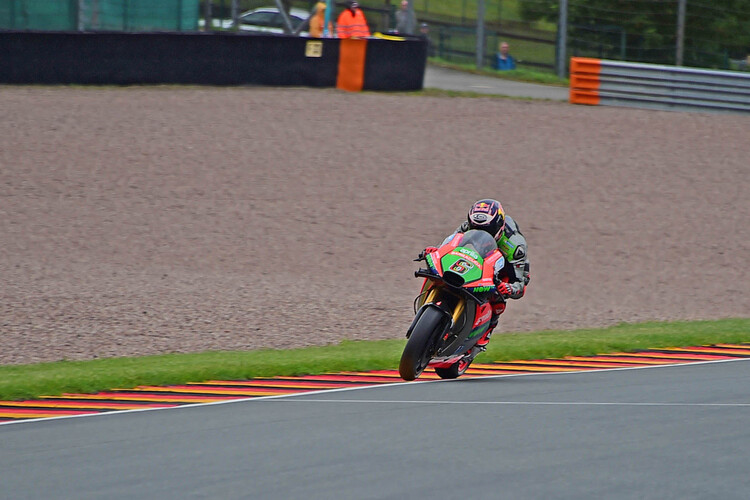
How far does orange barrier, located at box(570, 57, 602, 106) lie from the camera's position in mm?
23516

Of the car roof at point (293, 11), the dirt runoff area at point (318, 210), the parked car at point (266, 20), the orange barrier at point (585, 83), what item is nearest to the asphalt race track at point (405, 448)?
the dirt runoff area at point (318, 210)

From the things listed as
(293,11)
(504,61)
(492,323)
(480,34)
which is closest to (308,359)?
(492,323)

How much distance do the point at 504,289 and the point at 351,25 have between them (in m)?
15.3

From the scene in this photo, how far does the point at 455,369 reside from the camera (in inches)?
358

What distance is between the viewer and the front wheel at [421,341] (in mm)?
8195

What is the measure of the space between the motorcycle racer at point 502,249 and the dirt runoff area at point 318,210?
291 centimetres

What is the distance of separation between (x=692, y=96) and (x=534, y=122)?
424 centimetres

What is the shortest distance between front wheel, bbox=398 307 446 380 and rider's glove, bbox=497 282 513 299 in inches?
23.7

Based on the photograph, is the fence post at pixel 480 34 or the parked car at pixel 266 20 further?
the fence post at pixel 480 34

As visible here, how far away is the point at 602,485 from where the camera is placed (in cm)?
588

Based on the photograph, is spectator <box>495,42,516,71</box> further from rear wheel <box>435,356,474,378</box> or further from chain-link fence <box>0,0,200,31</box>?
rear wheel <box>435,356,474,378</box>

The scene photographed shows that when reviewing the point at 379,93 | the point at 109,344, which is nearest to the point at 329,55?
the point at 379,93

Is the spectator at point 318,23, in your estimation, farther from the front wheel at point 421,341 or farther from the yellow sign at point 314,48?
the front wheel at point 421,341

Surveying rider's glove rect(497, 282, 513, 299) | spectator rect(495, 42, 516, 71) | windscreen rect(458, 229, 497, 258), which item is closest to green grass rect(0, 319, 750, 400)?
rider's glove rect(497, 282, 513, 299)
